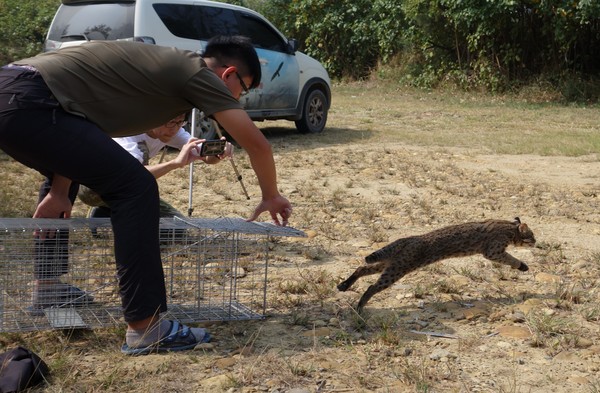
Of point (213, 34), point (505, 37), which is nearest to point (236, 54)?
point (213, 34)

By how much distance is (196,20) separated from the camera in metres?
11.1

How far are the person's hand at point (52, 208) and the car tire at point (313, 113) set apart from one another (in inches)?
362

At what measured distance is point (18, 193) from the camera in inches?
316

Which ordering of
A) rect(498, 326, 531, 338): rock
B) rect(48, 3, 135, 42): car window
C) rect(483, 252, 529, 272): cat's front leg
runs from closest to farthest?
rect(498, 326, 531, 338): rock, rect(483, 252, 529, 272): cat's front leg, rect(48, 3, 135, 42): car window

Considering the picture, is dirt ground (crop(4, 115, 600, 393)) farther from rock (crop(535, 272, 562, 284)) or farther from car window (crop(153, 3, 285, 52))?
car window (crop(153, 3, 285, 52))

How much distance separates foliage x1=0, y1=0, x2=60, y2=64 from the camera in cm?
1967

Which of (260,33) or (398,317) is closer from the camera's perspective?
(398,317)

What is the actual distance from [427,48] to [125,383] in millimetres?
20165

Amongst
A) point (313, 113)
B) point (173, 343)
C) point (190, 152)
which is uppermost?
point (190, 152)

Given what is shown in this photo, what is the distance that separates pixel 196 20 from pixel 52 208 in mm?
7411

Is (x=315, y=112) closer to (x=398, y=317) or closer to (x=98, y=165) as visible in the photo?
(x=398, y=317)

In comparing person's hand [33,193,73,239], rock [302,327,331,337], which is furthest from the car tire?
person's hand [33,193,73,239]

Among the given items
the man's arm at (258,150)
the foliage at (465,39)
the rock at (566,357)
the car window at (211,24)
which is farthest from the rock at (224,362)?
the foliage at (465,39)

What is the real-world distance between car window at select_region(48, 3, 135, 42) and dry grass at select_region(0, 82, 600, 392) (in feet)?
6.46
